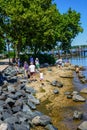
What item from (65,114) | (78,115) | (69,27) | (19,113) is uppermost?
(69,27)

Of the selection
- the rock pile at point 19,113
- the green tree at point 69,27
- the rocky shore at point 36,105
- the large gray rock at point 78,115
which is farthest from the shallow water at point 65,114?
the green tree at point 69,27

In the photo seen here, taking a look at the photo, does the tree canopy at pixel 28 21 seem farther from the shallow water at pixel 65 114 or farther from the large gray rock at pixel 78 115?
the large gray rock at pixel 78 115

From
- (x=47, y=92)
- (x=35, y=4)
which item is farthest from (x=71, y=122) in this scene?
(x=35, y=4)

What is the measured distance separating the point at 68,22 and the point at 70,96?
1901 inches

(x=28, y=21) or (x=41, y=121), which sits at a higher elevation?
(x=28, y=21)

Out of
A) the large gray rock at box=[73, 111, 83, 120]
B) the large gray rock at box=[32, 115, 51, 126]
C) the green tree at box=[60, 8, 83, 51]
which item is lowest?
the large gray rock at box=[73, 111, 83, 120]

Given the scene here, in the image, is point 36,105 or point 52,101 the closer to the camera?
point 36,105

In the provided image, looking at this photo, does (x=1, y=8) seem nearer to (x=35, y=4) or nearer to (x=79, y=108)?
(x=35, y=4)

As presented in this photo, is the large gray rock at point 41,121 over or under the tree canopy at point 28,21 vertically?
under

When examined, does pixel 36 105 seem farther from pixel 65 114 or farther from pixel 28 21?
pixel 28 21

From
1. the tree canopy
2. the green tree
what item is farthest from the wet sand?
the green tree

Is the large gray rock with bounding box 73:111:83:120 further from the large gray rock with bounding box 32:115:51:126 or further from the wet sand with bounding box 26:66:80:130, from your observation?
the large gray rock with bounding box 32:115:51:126

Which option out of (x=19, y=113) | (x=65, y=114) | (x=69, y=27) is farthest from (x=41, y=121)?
(x=69, y=27)

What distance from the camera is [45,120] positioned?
18406 mm
